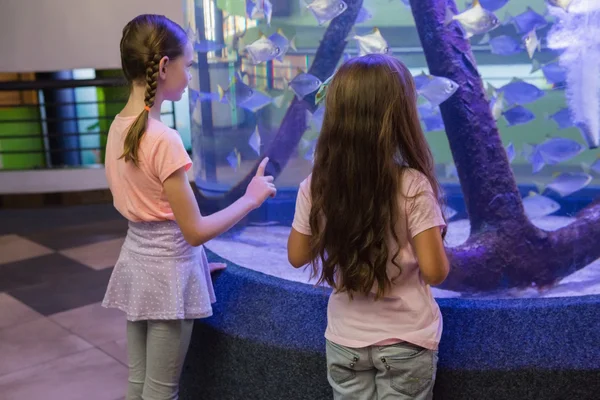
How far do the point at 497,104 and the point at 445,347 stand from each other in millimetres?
870

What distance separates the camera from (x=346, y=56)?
96.3 inches

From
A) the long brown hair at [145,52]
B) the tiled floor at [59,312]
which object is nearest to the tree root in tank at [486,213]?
the long brown hair at [145,52]

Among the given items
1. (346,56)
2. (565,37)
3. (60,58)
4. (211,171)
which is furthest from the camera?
(60,58)

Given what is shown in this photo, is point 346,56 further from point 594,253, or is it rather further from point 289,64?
point 594,253

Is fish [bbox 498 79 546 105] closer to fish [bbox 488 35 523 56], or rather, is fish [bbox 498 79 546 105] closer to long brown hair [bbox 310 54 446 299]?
fish [bbox 488 35 523 56]

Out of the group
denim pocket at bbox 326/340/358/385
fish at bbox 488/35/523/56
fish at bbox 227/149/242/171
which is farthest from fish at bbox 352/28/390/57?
denim pocket at bbox 326/340/358/385

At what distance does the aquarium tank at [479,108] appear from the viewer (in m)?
2.17

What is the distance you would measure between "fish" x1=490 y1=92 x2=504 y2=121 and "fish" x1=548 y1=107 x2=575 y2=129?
18cm

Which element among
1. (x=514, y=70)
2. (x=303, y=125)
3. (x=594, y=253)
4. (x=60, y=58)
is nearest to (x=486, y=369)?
(x=594, y=253)

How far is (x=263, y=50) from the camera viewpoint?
244 cm

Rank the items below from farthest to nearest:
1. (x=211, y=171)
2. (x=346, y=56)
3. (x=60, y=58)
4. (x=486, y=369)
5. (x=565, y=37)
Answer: (x=60, y=58) → (x=211, y=171) → (x=346, y=56) → (x=565, y=37) → (x=486, y=369)

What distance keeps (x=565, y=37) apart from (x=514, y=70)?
182 millimetres

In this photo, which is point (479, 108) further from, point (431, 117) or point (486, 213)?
point (486, 213)

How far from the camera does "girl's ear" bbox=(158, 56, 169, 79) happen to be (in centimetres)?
170
